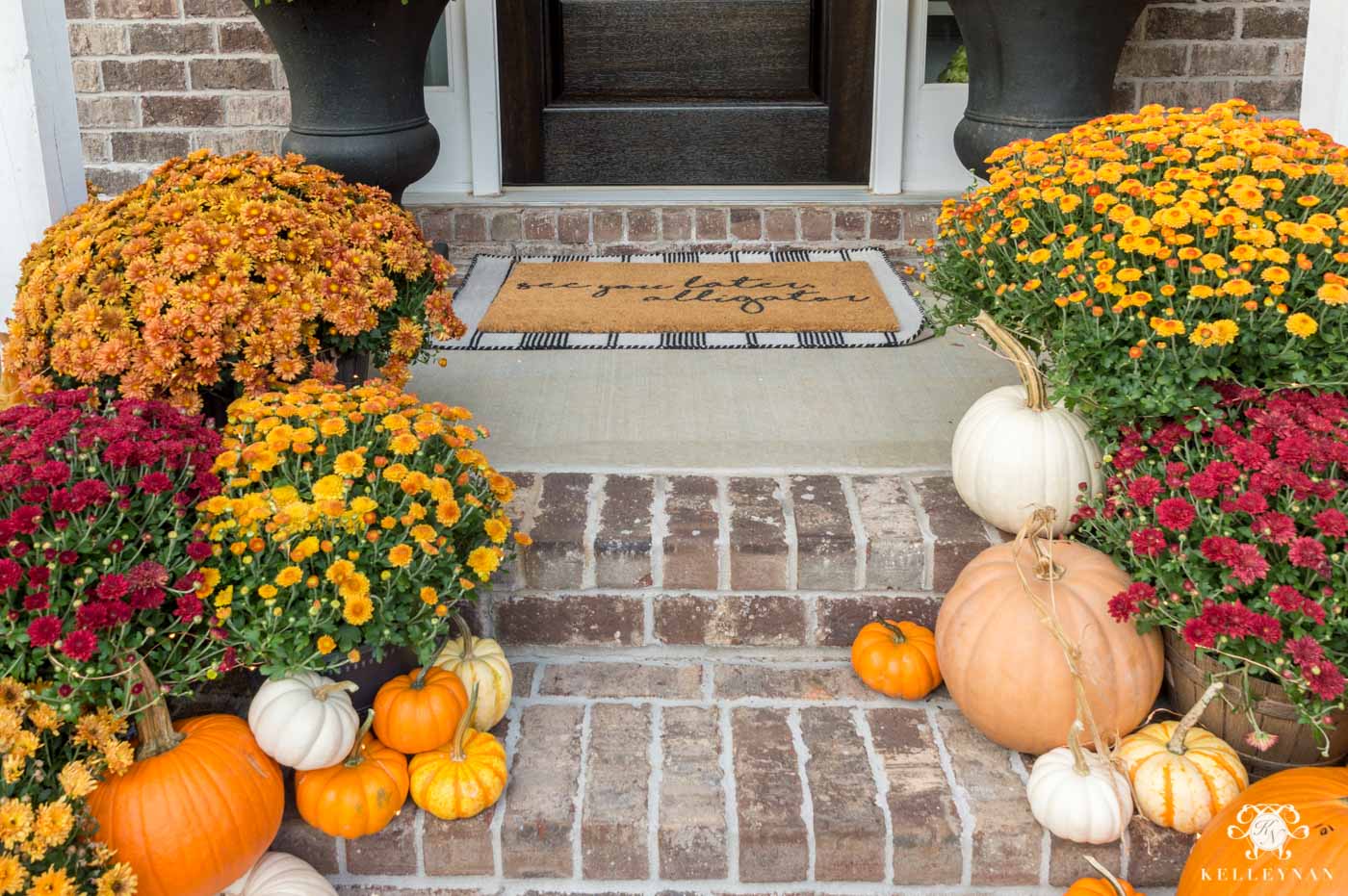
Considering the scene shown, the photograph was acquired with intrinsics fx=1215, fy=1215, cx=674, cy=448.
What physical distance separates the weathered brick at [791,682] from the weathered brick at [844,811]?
119mm

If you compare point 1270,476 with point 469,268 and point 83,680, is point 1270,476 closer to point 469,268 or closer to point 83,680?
point 83,680

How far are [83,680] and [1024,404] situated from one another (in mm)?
1346

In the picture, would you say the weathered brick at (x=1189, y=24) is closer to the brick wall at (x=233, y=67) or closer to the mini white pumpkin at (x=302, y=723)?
the brick wall at (x=233, y=67)

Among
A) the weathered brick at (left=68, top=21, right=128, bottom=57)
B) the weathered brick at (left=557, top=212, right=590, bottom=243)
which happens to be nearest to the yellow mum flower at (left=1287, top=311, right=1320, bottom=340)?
the weathered brick at (left=557, top=212, right=590, bottom=243)

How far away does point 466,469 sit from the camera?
5.67 ft

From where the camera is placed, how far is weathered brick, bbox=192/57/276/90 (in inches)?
130

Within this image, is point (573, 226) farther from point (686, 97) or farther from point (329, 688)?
point (329, 688)

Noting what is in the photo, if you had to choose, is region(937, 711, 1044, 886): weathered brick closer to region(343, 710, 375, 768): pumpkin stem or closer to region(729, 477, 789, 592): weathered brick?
region(729, 477, 789, 592): weathered brick

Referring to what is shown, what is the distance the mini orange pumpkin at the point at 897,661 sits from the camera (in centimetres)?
178

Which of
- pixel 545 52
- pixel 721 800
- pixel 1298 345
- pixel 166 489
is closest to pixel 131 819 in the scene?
pixel 166 489

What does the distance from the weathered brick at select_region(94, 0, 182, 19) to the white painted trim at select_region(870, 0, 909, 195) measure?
192 centimetres

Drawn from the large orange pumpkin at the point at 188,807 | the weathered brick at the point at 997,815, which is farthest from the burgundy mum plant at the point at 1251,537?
the large orange pumpkin at the point at 188,807

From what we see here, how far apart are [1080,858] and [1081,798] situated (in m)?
0.09

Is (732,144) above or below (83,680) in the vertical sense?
above
